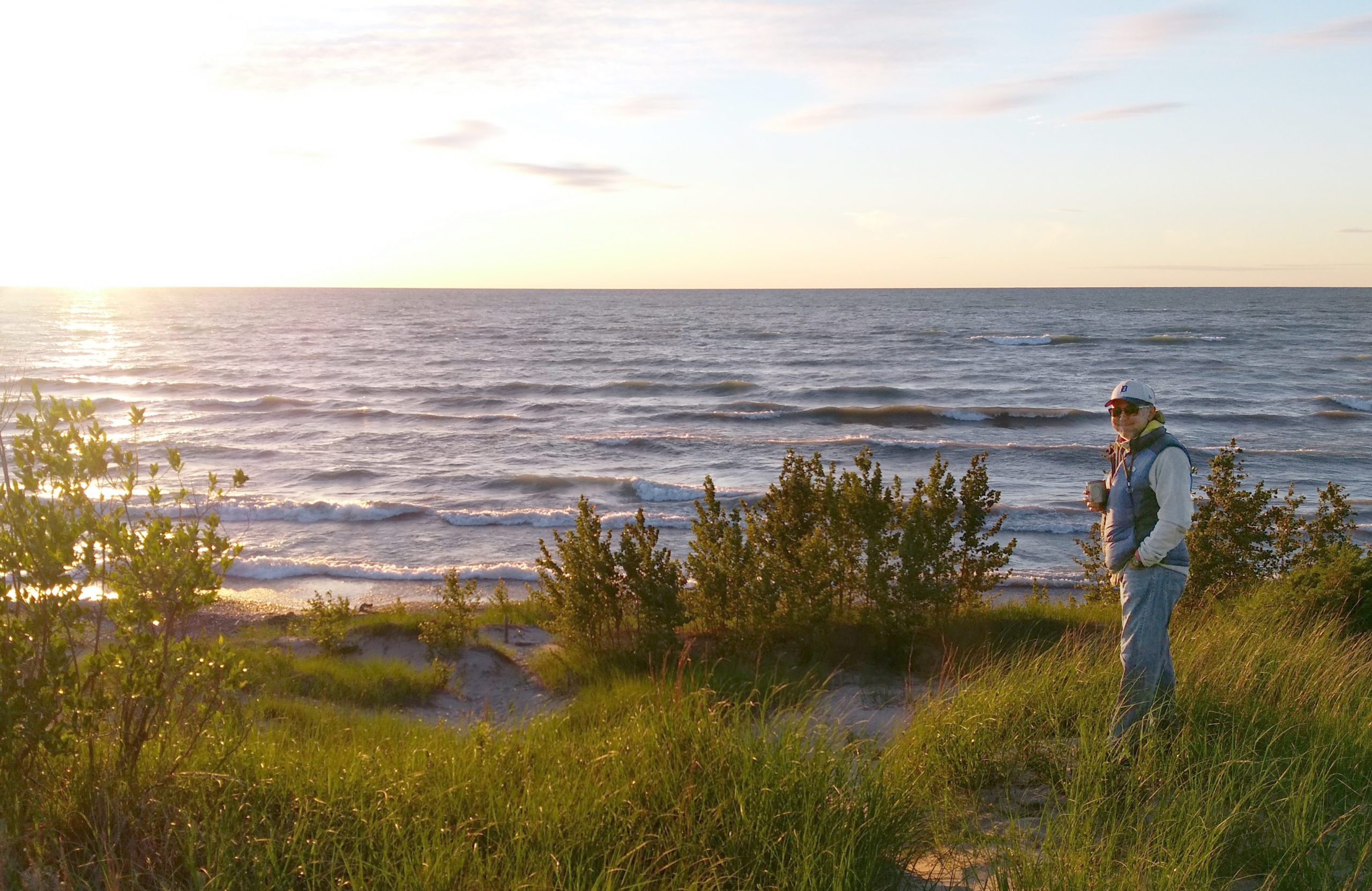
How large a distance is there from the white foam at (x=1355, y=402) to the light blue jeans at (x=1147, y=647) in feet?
114

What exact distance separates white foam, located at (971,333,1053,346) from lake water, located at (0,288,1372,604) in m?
0.39

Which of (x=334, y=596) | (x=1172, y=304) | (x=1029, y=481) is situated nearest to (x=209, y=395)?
(x=334, y=596)

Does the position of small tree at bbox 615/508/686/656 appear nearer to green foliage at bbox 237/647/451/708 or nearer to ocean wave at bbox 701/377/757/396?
green foliage at bbox 237/647/451/708

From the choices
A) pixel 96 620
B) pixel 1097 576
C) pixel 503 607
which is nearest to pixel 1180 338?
pixel 1097 576

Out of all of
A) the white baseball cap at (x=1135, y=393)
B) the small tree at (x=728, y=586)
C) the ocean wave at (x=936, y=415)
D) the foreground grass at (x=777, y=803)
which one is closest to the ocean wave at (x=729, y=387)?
the ocean wave at (x=936, y=415)

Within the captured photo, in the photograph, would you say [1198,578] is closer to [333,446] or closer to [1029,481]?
[1029,481]

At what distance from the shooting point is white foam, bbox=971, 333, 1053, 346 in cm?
6085

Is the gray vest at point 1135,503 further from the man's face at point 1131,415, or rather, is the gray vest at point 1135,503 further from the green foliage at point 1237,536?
the green foliage at point 1237,536

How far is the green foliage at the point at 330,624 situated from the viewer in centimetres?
970

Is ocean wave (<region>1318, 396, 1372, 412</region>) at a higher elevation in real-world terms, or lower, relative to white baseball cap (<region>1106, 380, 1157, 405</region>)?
lower

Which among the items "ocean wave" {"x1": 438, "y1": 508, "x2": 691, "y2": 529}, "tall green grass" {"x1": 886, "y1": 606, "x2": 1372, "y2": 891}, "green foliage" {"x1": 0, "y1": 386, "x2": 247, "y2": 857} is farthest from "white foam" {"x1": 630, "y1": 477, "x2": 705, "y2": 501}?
"green foliage" {"x1": 0, "y1": 386, "x2": 247, "y2": 857}

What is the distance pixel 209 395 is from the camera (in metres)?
36.6

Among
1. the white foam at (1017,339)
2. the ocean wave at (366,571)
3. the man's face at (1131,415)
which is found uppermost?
the white foam at (1017,339)

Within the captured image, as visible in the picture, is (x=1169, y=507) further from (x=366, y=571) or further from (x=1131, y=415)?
(x=366, y=571)
